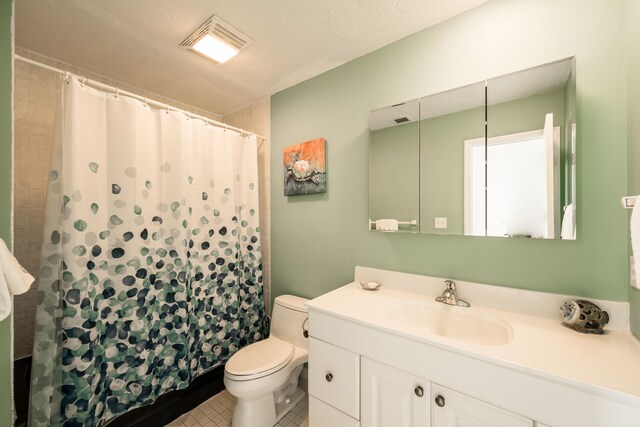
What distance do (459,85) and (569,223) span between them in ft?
2.63

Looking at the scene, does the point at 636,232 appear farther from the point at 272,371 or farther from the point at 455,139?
the point at 272,371

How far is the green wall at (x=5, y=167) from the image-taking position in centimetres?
94

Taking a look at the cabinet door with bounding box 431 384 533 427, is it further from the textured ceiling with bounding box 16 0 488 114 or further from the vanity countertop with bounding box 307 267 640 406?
the textured ceiling with bounding box 16 0 488 114

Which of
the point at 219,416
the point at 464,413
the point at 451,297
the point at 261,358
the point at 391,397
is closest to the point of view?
the point at 464,413

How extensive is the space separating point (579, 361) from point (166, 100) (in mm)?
2930

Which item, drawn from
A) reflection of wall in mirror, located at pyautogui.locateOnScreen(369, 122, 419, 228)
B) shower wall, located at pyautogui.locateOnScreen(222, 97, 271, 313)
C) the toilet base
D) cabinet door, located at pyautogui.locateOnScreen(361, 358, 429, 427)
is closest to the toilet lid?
the toilet base

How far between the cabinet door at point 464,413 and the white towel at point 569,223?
2.31 feet

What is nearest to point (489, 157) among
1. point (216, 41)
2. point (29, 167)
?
point (216, 41)

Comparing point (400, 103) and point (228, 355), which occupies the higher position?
point (400, 103)

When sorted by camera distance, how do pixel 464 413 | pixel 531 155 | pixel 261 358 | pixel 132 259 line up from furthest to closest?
pixel 261 358 → pixel 132 259 → pixel 531 155 → pixel 464 413

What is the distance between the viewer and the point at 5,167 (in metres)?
0.97

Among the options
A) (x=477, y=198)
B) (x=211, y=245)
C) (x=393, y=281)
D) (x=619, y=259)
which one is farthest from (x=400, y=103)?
(x=211, y=245)

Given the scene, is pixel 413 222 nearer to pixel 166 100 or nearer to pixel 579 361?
pixel 579 361

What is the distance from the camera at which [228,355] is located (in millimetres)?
1845
